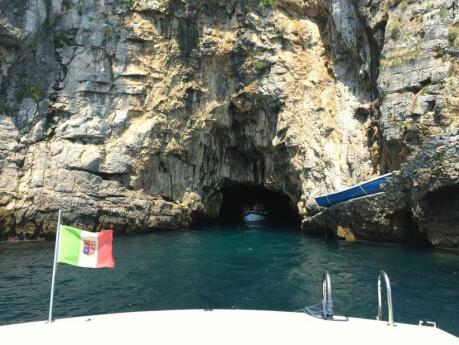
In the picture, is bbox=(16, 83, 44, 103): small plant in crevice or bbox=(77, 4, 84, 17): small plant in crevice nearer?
bbox=(16, 83, 44, 103): small plant in crevice

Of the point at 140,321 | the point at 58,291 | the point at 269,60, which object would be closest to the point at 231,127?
the point at 269,60

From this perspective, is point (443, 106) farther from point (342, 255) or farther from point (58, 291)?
point (58, 291)

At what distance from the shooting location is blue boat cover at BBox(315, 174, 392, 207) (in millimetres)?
23641

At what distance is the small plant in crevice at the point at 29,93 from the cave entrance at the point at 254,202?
22096 mm

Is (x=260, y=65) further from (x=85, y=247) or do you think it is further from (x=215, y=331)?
(x=215, y=331)

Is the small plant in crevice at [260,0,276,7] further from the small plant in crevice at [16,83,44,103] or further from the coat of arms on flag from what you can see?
the coat of arms on flag

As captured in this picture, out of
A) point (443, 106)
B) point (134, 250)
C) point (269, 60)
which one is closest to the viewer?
point (443, 106)

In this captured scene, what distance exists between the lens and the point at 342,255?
70.4 ft

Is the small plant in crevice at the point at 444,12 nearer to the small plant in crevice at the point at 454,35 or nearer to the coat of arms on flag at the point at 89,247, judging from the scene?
the small plant in crevice at the point at 454,35

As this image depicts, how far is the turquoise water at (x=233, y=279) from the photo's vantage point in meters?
12.9

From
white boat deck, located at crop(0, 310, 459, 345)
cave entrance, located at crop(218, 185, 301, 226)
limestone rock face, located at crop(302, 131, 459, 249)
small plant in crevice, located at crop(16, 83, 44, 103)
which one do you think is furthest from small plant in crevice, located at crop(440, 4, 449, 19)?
cave entrance, located at crop(218, 185, 301, 226)

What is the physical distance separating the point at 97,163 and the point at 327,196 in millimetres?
14654

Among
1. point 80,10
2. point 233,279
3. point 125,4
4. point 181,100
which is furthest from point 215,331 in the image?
point 80,10

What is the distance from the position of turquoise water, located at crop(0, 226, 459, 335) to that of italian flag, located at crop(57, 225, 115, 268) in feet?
20.0
